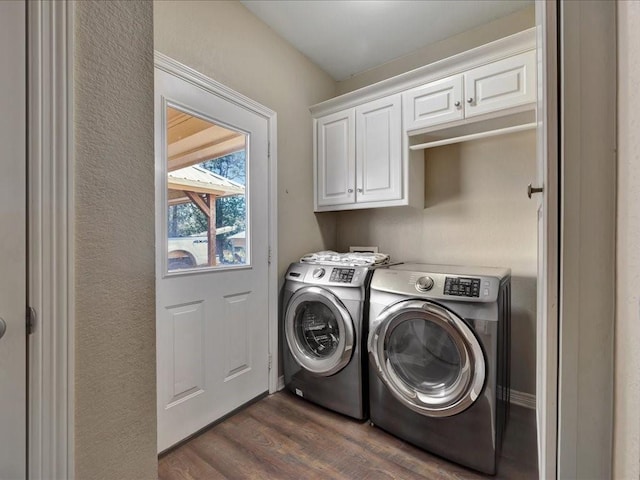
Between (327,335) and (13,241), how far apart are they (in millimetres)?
1661

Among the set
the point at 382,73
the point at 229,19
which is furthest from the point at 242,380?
the point at 382,73

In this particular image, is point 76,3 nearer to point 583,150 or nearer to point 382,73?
point 583,150

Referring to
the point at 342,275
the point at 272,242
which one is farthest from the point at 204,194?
the point at 342,275

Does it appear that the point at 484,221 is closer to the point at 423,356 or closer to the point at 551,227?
the point at 423,356

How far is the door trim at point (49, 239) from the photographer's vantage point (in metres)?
0.66

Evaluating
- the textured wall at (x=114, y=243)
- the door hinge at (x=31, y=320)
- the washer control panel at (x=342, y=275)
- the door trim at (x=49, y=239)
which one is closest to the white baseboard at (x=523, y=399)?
the washer control panel at (x=342, y=275)

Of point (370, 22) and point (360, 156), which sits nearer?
point (370, 22)

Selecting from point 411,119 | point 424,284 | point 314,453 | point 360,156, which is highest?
point 411,119

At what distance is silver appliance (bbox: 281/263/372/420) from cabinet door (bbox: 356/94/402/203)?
635 millimetres

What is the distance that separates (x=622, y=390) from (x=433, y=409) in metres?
1.13

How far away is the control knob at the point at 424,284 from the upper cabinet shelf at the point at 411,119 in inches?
27.2

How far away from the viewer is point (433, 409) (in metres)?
1.50

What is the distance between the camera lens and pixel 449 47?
2.27m

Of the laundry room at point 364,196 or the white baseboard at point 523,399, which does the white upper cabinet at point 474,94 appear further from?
the white baseboard at point 523,399
